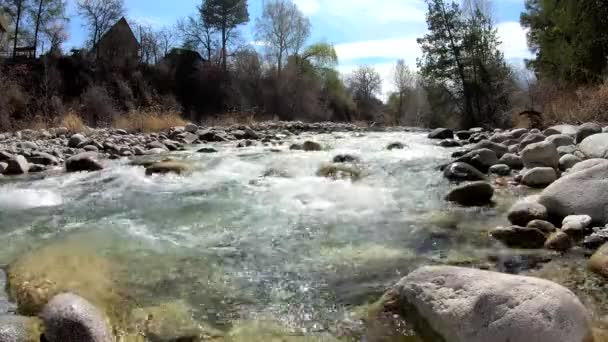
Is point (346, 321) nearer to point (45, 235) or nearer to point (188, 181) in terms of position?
point (45, 235)

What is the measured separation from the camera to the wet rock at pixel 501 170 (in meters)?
7.04

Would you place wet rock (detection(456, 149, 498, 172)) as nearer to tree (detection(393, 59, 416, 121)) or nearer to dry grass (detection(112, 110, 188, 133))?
dry grass (detection(112, 110, 188, 133))

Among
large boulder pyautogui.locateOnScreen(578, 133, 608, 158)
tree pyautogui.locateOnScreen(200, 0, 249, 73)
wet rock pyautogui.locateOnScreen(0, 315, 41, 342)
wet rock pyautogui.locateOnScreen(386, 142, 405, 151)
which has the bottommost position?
wet rock pyautogui.locateOnScreen(0, 315, 41, 342)

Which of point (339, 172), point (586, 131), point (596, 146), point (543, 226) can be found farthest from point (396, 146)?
point (543, 226)

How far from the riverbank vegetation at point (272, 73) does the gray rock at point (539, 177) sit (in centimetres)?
619

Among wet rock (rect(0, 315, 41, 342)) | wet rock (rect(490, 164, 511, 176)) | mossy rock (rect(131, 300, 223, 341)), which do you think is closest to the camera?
wet rock (rect(0, 315, 41, 342))

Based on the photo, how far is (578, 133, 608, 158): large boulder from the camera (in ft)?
21.3

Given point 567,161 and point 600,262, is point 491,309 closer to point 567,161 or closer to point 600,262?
point 600,262

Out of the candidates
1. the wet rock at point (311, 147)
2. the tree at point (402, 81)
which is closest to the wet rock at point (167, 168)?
the wet rock at point (311, 147)

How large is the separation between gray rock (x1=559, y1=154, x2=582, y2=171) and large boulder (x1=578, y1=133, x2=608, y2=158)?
0.90 feet

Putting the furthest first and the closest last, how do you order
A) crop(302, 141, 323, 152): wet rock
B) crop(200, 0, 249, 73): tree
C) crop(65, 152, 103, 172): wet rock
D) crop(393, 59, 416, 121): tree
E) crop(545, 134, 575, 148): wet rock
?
crop(393, 59, 416, 121): tree
crop(200, 0, 249, 73): tree
crop(302, 141, 323, 152): wet rock
crop(65, 152, 103, 172): wet rock
crop(545, 134, 575, 148): wet rock

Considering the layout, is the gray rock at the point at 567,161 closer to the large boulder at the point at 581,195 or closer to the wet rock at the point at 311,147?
the large boulder at the point at 581,195

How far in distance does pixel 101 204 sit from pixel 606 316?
5085 mm

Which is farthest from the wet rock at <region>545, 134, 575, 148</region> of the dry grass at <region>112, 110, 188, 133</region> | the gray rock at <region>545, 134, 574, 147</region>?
the dry grass at <region>112, 110, 188, 133</region>
